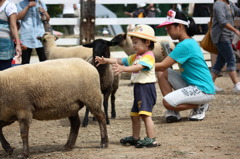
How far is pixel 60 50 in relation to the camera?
31.9 ft

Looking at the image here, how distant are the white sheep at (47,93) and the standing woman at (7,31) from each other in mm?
1542

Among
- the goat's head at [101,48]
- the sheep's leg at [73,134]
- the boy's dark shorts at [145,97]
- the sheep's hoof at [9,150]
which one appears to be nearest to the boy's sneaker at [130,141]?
the boy's dark shorts at [145,97]

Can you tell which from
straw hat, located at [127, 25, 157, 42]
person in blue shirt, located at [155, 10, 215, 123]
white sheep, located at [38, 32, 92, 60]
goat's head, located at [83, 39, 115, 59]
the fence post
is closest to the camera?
straw hat, located at [127, 25, 157, 42]

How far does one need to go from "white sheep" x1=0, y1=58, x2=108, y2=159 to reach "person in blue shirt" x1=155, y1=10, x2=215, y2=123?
3.31 ft

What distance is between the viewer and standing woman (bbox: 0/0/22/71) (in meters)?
6.66

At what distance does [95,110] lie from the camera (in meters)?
5.41

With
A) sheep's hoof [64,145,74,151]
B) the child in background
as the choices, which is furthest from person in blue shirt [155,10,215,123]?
sheep's hoof [64,145,74,151]

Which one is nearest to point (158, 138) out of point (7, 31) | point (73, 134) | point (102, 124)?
point (102, 124)

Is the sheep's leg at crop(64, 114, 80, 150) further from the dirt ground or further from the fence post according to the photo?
the fence post

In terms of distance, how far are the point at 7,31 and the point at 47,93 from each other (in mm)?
1971

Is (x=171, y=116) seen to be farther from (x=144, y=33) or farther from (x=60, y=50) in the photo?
(x=60, y=50)

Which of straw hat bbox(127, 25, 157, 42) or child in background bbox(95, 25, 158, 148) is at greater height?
straw hat bbox(127, 25, 157, 42)

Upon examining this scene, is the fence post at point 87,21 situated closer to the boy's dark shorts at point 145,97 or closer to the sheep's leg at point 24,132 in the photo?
the boy's dark shorts at point 145,97

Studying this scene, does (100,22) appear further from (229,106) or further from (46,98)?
(46,98)
